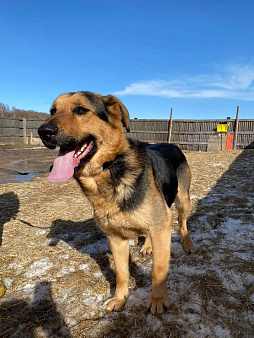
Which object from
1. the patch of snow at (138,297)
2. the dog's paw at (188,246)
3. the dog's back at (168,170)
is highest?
the dog's back at (168,170)

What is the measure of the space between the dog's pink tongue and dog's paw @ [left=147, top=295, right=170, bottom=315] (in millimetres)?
1558

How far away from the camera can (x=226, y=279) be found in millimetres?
2799

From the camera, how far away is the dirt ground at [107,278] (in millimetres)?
2246

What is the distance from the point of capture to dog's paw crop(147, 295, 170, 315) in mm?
2365

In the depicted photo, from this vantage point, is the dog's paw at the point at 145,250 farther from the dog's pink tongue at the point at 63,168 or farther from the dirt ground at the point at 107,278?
the dog's pink tongue at the point at 63,168

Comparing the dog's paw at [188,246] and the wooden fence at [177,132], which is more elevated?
the wooden fence at [177,132]

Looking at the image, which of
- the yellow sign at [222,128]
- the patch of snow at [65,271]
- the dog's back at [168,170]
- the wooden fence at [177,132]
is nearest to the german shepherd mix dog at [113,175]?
the dog's back at [168,170]

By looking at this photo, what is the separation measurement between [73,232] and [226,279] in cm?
279

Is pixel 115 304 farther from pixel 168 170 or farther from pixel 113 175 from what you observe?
pixel 168 170

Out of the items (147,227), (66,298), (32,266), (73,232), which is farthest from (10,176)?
(147,227)

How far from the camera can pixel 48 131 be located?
2.18 m

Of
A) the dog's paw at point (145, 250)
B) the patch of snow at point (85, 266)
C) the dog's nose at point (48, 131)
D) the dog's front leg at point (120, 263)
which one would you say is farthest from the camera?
the dog's paw at point (145, 250)

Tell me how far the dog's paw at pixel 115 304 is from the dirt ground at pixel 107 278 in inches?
2.4

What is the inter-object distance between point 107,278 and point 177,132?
62.0ft
